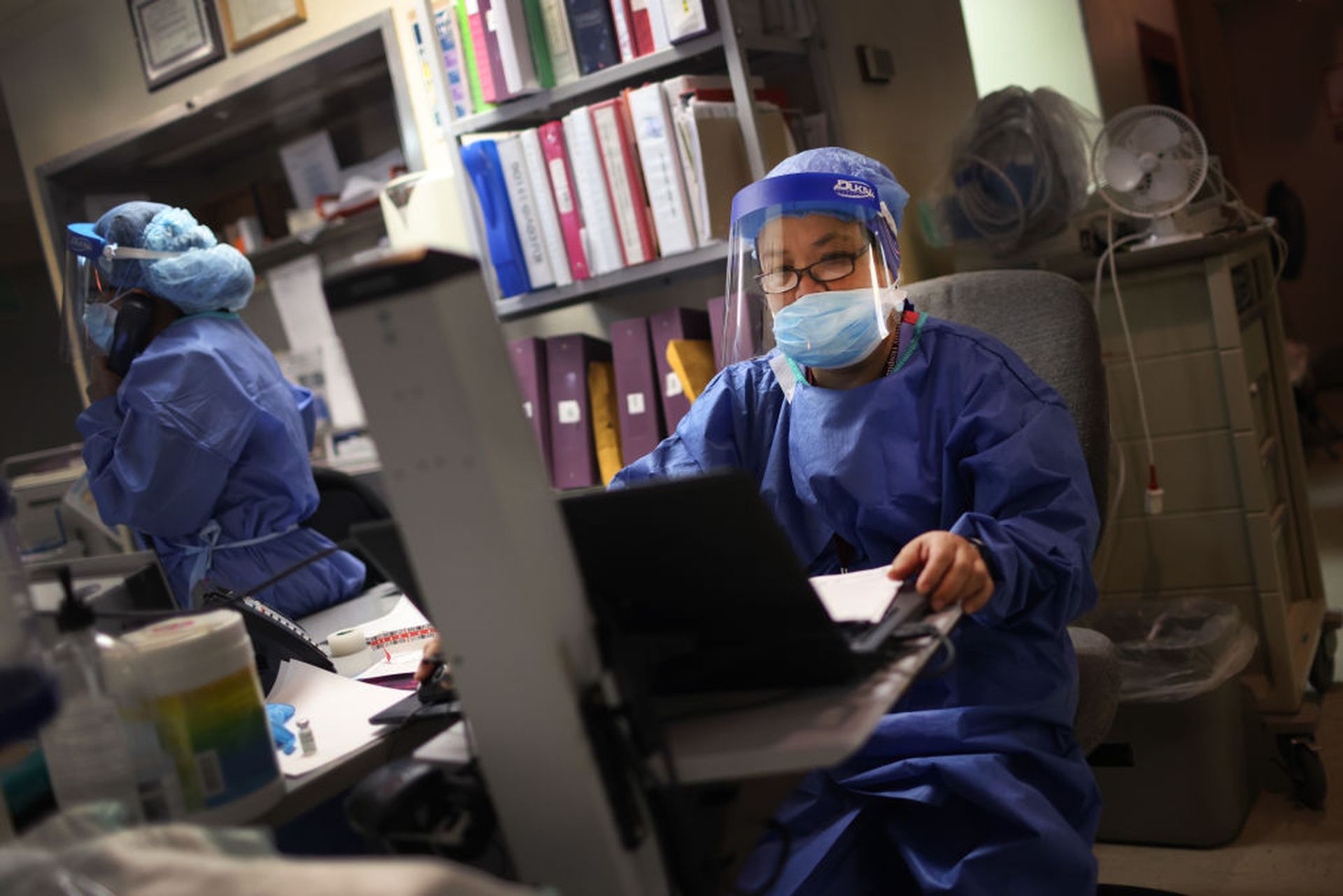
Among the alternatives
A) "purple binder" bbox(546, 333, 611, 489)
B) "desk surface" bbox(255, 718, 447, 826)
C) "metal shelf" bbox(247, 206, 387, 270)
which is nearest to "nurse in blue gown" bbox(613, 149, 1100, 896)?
"desk surface" bbox(255, 718, 447, 826)

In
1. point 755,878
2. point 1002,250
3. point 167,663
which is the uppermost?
point 1002,250

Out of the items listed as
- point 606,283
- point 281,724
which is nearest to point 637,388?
point 606,283

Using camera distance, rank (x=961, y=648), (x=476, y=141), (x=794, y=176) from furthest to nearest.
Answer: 1. (x=476, y=141)
2. (x=794, y=176)
3. (x=961, y=648)

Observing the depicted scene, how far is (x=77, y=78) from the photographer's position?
143 inches

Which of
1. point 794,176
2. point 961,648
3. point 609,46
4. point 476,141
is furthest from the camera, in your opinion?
point 476,141

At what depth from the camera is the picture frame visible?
309 centimetres

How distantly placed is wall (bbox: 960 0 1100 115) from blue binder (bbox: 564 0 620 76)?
196cm

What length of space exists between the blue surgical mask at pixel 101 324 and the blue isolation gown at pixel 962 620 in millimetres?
1389

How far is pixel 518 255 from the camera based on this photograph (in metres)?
2.53

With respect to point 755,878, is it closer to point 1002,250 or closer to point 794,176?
point 794,176

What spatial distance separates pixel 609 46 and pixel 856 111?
0.56 meters

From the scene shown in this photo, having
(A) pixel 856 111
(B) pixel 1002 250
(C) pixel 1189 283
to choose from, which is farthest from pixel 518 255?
(C) pixel 1189 283

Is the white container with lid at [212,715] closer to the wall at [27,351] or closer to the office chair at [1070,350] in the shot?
the office chair at [1070,350]

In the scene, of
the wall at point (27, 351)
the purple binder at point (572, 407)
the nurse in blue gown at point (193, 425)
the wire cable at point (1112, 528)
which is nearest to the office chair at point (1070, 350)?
the wire cable at point (1112, 528)
